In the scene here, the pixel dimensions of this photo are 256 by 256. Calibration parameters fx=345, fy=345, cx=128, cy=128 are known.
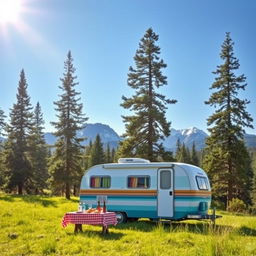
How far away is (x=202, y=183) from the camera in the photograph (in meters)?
14.9

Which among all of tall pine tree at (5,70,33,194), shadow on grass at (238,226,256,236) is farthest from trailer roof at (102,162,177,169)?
tall pine tree at (5,70,33,194)

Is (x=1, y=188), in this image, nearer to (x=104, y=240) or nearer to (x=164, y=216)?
(x=164, y=216)

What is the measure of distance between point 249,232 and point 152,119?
1514 cm

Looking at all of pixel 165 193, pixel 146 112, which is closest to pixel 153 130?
pixel 146 112

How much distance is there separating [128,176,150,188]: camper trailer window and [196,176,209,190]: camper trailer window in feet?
6.92

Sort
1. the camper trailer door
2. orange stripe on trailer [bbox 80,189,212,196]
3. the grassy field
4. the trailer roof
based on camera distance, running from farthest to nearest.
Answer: the trailer roof
the camper trailer door
orange stripe on trailer [bbox 80,189,212,196]
the grassy field

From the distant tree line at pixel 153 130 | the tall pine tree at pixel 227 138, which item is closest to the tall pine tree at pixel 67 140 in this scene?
the distant tree line at pixel 153 130

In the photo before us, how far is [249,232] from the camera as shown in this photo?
1202 centimetres

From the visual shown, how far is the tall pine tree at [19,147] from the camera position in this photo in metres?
36.1

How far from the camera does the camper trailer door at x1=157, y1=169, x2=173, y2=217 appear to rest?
14.2 metres

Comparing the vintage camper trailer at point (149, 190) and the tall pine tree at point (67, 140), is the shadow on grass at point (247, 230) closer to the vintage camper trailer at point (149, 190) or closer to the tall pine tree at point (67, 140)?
the vintage camper trailer at point (149, 190)

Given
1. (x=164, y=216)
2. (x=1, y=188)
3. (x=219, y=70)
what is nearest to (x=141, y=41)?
(x=219, y=70)

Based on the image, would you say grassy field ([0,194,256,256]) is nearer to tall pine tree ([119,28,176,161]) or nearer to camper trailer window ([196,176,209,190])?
camper trailer window ([196,176,209,190])

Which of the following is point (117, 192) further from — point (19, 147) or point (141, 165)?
point (19, 147)
